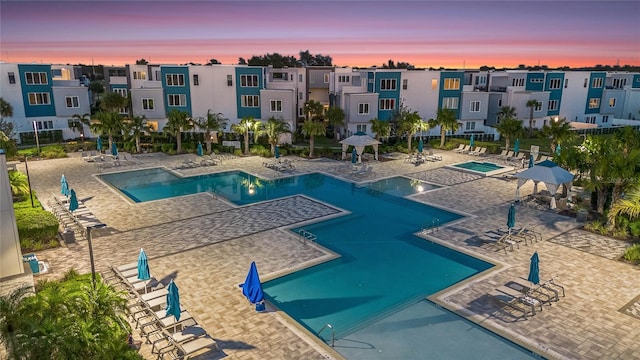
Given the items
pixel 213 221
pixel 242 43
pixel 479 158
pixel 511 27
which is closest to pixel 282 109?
pixel 479 158

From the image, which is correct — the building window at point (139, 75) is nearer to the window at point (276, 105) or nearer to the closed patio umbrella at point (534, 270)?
the window at point (276, 105)

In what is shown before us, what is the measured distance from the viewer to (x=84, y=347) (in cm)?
788

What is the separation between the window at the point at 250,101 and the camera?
4866 cm

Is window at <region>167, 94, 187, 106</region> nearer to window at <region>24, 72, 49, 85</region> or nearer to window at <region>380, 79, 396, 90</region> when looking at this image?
window at <region>24, 72, 49, 85</region>

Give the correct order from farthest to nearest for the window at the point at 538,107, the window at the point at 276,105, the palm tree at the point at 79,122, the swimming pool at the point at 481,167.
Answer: the window at the point at 538,107, the window at the point at 276,105, the palm tree at the point at 79,122, the swimming pool at the point at 481,167

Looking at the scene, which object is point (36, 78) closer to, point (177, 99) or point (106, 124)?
point (177, 99)

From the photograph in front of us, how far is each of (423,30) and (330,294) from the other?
58.9 metres

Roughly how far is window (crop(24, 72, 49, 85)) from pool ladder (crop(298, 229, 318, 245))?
4072 cm

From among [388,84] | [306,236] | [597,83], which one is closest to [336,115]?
[388,84]

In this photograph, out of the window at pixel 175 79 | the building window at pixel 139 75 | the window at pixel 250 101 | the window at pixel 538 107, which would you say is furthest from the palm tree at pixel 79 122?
the window at pixel 538 107

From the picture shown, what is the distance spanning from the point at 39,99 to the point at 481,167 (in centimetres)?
4589

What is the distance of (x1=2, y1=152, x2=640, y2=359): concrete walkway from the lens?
12.1 m

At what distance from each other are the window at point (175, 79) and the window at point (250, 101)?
275 inches

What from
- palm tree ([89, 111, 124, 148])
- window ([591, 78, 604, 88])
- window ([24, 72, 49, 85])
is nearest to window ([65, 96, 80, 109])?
window ([24, 72, 49, 85])
